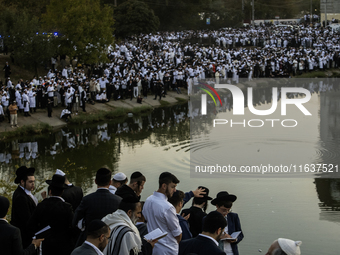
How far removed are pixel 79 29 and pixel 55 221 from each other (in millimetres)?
27195

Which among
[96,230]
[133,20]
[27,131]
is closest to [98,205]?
[96,230]

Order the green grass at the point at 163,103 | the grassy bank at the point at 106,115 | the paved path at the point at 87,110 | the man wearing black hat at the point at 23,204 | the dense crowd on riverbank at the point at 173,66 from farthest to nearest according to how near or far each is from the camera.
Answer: the green grass at the point at 163,103, the dense crowd on riverbank at the point at 173,66, the grassy bank at the point at 106,115, the paved path at the point at 87,110, the man wearing black hat at the point at 23,204

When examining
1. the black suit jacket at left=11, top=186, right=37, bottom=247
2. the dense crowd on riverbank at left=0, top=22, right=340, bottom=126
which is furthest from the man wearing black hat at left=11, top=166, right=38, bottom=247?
the dense crowd on riverbank at left=0, top=22, right=340, bottom=126

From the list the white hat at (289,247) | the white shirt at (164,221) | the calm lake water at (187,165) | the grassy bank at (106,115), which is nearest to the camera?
the white hat at (289,247)

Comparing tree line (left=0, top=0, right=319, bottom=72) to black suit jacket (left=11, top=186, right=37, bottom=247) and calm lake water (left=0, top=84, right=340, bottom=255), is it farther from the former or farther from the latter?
black suit jacket (left=11, top=186, right=37, bottom=247)

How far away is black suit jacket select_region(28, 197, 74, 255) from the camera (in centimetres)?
596

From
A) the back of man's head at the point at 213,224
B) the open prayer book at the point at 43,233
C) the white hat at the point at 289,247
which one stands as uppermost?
the back of man's head at the point at 213,224

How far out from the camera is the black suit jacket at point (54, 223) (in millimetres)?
5957

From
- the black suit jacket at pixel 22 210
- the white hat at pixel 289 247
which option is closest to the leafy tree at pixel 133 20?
the black suit jacket at pixel 22 210

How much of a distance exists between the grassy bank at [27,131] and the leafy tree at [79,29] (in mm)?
10096

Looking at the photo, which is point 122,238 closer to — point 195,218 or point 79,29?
point 195,218

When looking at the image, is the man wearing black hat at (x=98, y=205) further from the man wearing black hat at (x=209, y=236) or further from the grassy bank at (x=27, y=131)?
the grassy bank at (x=27, y=131)

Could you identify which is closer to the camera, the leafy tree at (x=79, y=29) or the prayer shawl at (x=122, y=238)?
the prayer shawl at (x=122, y=238)

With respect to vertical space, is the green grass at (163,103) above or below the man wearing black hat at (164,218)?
above
